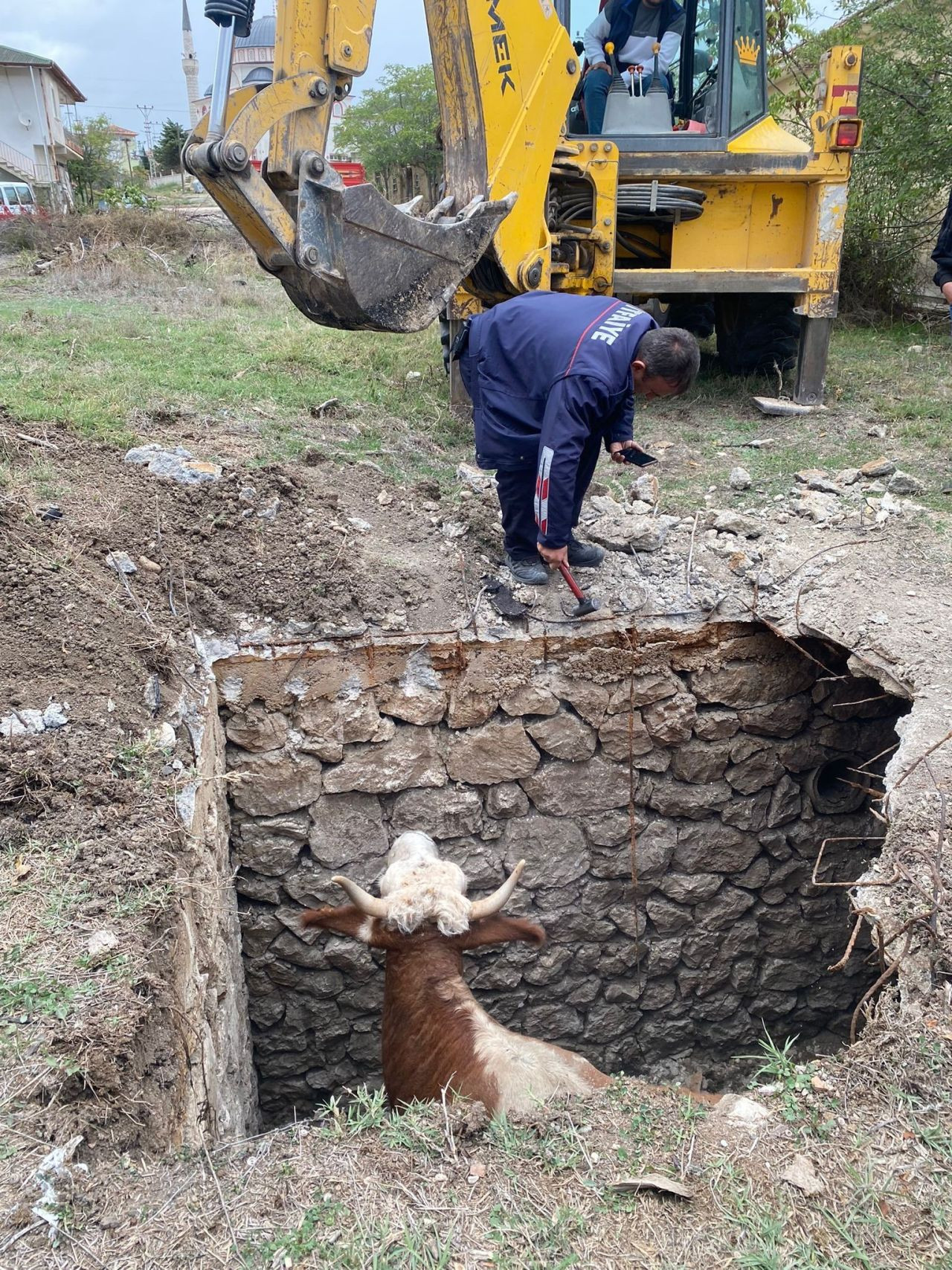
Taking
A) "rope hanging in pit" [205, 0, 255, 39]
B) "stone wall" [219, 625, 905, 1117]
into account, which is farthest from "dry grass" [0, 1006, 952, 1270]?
"rope hanging in pit" [205, 0, 255, 39]

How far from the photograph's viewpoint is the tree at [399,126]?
98.7 ft

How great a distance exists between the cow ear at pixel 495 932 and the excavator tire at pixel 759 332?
549 cm

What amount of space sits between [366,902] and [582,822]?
6.01ft

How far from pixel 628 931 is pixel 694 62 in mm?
5989

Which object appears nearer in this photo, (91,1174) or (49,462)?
(91,1174)

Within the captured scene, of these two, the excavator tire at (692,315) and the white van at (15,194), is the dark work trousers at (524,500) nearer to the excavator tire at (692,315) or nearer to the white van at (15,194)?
the excavator tire at (692,315)

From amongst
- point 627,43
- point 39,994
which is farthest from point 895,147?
point 39,994

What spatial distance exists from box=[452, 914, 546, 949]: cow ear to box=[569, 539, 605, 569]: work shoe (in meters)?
1.96

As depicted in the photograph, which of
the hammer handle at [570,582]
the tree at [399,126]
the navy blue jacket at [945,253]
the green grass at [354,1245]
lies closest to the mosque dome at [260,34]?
the hammer handle at [570,582]

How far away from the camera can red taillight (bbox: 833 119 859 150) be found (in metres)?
6.15

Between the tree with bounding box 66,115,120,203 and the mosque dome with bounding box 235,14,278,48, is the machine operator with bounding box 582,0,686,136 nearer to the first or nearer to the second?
the mosque dome with bounding box 235,14,278,48

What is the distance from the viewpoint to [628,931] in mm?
5195

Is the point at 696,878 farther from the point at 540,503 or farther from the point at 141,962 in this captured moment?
the point at 141,962

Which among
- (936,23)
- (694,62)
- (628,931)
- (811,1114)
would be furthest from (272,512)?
(936,23)
